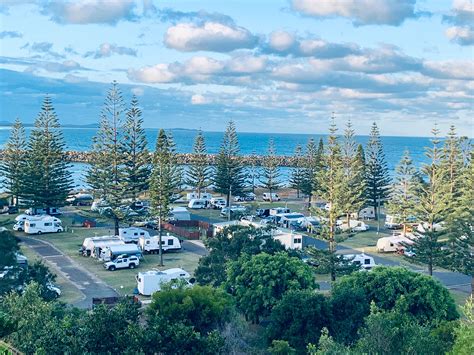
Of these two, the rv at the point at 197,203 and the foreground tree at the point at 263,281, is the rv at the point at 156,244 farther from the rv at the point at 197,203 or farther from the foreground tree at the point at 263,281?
the rv at the point at 197,203

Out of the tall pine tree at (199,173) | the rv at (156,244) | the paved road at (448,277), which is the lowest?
the paved road at (448,277)

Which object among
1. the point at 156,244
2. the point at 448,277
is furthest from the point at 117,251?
the point at 448,277

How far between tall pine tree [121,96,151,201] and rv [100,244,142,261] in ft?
28.2

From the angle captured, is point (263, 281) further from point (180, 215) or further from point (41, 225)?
point (180, 215)

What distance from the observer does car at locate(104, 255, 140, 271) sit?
26.1 meters

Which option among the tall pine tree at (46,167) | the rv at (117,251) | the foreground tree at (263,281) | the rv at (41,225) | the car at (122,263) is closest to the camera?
the foreground tree at (263,281)

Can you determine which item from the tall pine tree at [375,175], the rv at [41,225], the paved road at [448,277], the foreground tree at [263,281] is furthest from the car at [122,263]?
the tall pine tree at [375,175]

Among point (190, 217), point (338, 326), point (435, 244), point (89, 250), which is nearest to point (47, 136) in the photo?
point (190, 217)

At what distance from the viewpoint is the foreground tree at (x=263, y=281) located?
59.8 feet

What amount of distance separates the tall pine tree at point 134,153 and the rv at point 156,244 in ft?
22.3

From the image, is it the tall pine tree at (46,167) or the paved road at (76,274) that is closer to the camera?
the paved road at (76,274)

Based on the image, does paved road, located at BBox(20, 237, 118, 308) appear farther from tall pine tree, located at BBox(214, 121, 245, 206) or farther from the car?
tall pine tree, located at BBox(214, 121, 245, 206)

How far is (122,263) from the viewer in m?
26.3

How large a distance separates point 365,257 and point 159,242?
9.38m
